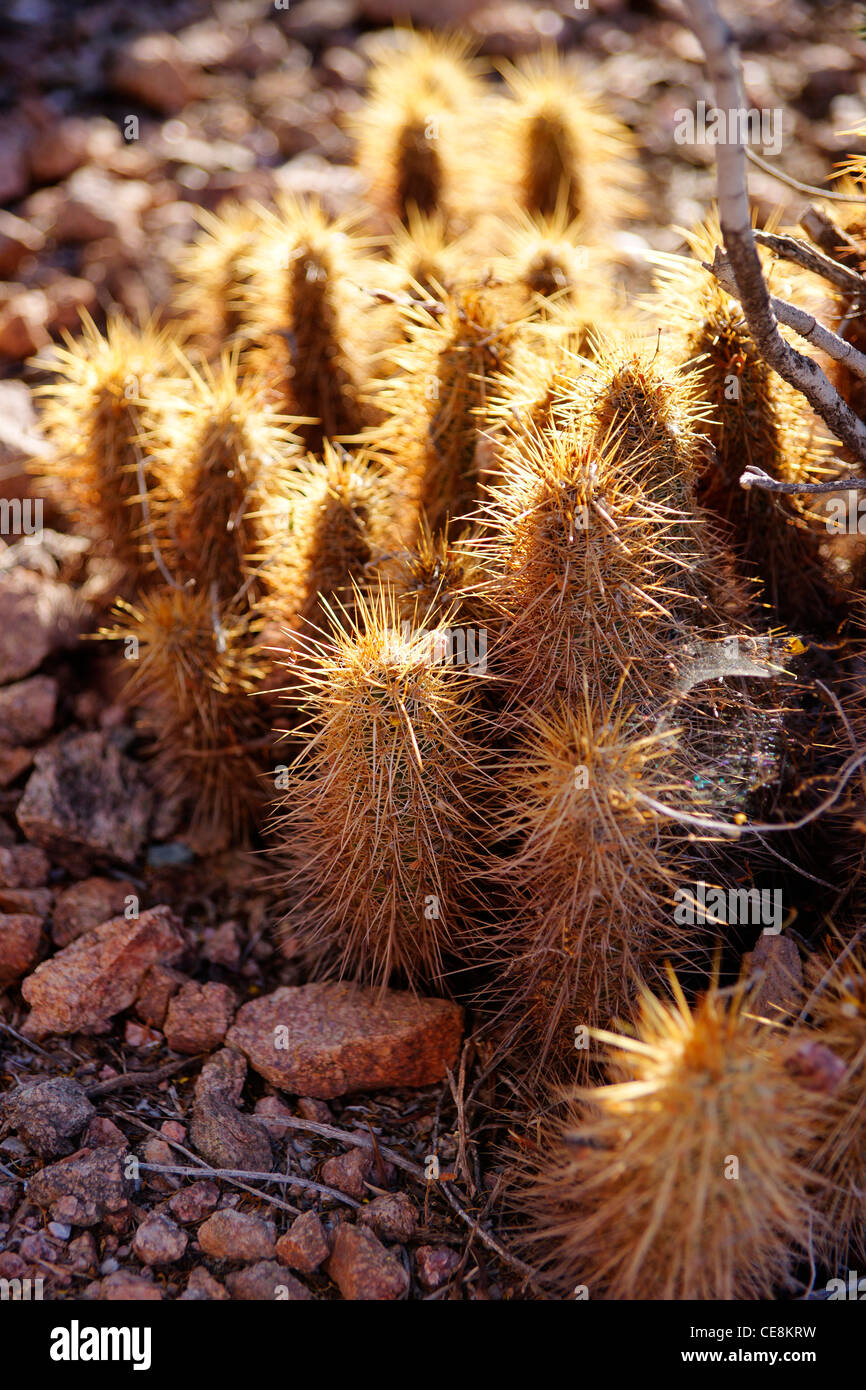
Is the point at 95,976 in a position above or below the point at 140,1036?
above

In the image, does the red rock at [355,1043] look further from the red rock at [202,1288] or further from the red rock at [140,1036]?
the red rock at [202,1288]

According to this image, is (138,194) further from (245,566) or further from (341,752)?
(341,752)

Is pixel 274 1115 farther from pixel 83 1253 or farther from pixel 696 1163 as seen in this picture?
pixel 696 1163

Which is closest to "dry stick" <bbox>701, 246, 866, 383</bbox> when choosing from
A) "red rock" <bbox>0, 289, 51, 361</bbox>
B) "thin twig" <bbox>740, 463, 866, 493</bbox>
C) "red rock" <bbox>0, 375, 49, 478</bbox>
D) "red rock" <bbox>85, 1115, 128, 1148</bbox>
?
"thin twig" <bbox>740, 463, 866, 493</bbox>

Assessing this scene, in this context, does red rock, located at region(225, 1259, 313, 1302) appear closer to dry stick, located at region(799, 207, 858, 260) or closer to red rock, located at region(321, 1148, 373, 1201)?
red rock, located at region(321, 1148, 373, 1201)

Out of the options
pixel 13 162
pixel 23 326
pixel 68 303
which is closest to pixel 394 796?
pixel 23 326
